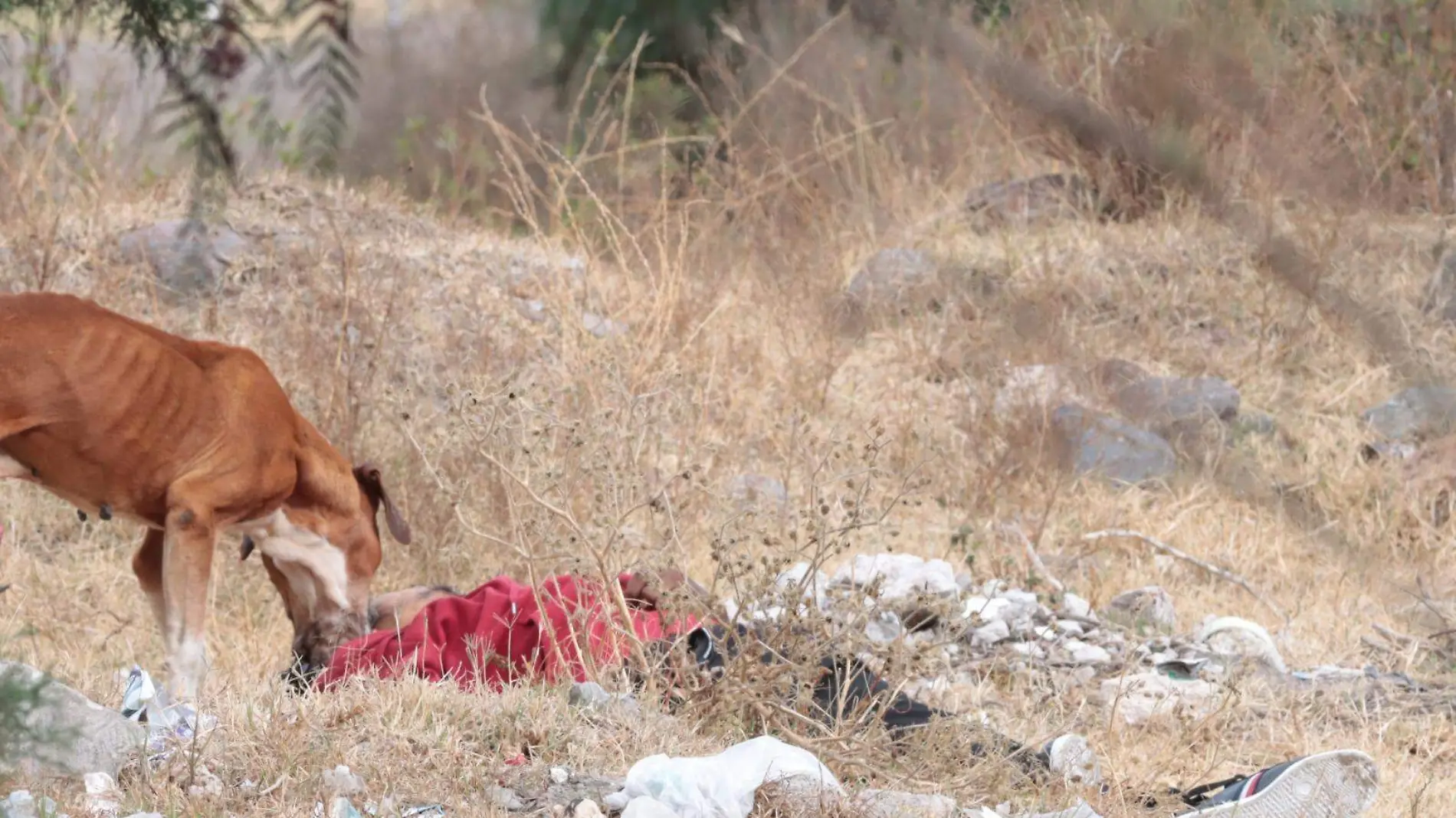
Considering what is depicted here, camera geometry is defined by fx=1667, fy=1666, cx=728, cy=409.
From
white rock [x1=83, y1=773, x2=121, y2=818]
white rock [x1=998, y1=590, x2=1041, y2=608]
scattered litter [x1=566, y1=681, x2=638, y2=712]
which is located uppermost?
white rock [x1=83, y1=773, x2=121, y2=818]

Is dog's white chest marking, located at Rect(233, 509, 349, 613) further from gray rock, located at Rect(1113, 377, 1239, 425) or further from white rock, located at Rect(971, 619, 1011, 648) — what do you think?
gray rock, located at Rect(1113, 377, 1239, 425)

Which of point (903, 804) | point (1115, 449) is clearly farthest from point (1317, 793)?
point (1115, 449)

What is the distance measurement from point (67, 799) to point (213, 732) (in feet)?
0.91

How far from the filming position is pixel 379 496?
5.32 meters

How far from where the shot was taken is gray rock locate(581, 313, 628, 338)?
6.29 meters

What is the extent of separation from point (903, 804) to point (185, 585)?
2234 mm

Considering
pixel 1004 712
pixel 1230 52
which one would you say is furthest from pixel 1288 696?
pixel 1230 52

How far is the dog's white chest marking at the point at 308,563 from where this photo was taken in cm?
507

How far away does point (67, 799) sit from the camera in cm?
298

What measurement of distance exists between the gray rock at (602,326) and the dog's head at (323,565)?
134 cm

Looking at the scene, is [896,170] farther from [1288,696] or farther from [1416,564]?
[1288,696]

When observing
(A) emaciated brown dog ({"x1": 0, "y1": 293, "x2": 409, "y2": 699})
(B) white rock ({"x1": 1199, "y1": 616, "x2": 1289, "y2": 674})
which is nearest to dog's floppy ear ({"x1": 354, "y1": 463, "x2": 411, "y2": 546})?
(A) emaciated brown dog ({"x1": 0, "y1": 293, "x2": 409, "y2": 699})

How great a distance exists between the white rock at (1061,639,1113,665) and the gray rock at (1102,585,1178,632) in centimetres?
31

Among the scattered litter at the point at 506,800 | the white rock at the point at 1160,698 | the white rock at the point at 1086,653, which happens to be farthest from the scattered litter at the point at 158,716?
the white rock at the point at 1086,653
